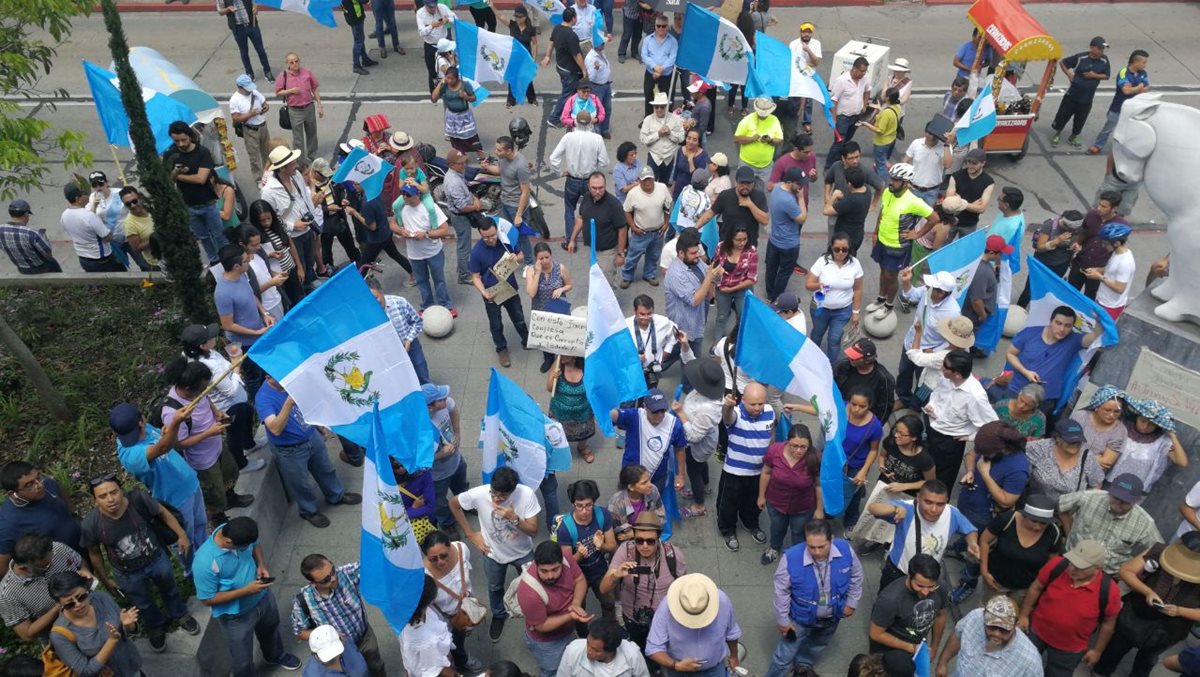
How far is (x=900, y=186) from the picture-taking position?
10.7 metres

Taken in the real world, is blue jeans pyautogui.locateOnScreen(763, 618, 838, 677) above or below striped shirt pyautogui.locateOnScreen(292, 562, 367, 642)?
below

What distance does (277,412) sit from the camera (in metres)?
8.15

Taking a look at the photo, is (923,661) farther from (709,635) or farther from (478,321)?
(478,321)

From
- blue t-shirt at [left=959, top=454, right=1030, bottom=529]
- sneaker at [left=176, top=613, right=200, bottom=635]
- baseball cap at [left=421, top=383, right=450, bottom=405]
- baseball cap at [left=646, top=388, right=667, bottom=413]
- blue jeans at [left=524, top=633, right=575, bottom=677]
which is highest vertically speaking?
baseball cap at [left=646, top=388, right=667, bottom=413]

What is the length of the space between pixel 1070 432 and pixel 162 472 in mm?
6876

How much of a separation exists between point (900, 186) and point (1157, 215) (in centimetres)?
500

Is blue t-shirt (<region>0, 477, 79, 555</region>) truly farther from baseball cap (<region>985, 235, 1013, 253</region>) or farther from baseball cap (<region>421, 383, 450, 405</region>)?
baseball cap (<region>985, 235, 1013, 253</region>)

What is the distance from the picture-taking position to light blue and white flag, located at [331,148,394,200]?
10828mm

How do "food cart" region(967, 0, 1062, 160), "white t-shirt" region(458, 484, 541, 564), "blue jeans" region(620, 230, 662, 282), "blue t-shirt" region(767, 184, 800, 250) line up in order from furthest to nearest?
1. "food cart" region(967, 0, 1062, 160)
2. "blue jeans" region(620, 230, 662, 282)
3. "blue t-shirt" region(767, 184, 800, 250)
4. "white t-shirt" region(458, 484, 541, 564)

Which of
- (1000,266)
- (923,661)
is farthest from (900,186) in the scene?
(923,661)

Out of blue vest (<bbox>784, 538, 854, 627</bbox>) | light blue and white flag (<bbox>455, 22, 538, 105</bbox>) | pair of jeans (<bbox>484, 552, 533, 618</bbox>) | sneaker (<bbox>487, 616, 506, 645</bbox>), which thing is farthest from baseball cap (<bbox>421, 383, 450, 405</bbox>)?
light blue and white flag (<bbox>455, 22, 538, 105</bbox>)

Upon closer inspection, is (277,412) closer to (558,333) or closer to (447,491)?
(447,491)

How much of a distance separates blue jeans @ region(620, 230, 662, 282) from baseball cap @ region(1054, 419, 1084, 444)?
5.05 metres

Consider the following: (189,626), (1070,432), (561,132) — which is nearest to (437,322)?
(189,626)
